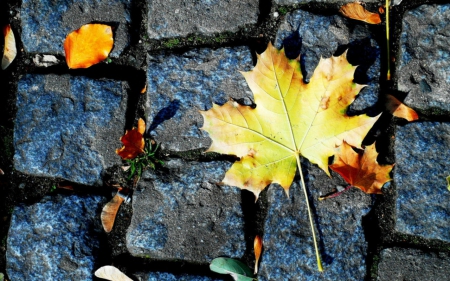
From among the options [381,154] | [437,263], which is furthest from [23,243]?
[437,263]

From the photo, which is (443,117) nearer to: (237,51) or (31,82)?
(237,51)

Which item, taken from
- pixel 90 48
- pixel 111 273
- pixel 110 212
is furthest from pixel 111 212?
pixel 90 48

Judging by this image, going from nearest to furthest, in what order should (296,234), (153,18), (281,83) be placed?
(281,83) < (296,234) < (153,18)

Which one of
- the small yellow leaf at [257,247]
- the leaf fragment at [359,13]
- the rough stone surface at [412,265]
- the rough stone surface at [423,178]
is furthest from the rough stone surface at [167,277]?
the leaf fragment at [359,13]

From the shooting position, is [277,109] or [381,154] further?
[381,154]

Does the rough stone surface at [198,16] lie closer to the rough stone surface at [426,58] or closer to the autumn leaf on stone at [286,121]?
the autumn leaf on stone at [286,121]

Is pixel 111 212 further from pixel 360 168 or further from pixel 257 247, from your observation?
pixel 360 168

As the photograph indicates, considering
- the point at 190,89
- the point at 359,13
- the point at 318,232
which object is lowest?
the point at 318,232
